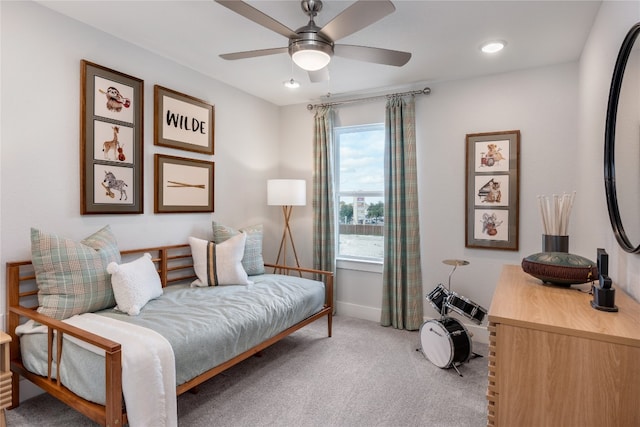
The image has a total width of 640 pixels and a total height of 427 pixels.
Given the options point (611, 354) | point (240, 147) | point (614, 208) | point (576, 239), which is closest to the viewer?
point (611, 354)

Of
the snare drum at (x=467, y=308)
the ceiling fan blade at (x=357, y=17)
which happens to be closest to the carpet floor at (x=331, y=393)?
the snare drum at (x=467, y=308)

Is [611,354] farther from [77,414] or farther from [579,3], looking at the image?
[77,414]

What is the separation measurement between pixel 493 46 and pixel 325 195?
6.96 feet

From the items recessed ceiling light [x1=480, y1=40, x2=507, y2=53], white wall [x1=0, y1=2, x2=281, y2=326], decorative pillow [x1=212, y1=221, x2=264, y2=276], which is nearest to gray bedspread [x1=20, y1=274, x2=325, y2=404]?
decorative pillow [x1=212, y1=221, x2=264, y2=276]

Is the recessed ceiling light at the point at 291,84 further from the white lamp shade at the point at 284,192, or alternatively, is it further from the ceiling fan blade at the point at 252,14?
the ceiling fan blade at the point at 252,14

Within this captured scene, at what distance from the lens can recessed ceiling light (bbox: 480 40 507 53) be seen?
103 inches

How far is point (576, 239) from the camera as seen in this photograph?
2.88m

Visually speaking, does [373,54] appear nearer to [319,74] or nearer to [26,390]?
[319,74]

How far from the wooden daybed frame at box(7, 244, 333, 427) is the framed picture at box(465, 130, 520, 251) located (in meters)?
1.52

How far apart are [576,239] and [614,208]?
1437 mm

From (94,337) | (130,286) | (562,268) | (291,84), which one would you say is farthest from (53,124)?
(562,268)

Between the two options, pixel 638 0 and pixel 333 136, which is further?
pixel 333 136

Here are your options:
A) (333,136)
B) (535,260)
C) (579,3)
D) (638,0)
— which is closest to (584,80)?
(579,3)

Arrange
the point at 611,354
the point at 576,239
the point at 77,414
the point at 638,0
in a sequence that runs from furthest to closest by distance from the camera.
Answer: the point at 576,239, the point at 77,414, the point at 638,0, the point at 611,354
